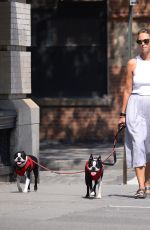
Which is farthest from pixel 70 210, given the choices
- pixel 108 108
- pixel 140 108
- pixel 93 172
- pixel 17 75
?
pixel 108 108

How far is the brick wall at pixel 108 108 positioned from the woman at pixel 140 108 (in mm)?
13086

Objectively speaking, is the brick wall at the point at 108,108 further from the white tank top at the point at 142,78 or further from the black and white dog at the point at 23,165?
the white tank top at the point at 142,78

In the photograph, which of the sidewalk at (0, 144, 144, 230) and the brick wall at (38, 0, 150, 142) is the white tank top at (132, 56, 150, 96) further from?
the brick wall at (38, 0, 150, 142)

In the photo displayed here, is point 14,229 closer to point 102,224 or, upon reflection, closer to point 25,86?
point 102,224

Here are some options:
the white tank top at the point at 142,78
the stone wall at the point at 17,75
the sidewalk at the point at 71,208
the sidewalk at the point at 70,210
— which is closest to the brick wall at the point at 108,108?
the sidewalk at the point at 71,208

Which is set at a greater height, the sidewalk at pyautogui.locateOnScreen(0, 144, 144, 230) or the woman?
the woman

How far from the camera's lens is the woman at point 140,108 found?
12.2 metres

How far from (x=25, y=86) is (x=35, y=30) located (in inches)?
421

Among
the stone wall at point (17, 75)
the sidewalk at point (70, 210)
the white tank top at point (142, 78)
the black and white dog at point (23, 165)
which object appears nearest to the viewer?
the sidewalk at point (70, 210)

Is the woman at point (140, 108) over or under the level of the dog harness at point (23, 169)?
over

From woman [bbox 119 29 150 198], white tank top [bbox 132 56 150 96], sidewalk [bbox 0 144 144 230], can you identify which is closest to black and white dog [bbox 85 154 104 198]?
sidewalk [bbox 0 144 144 230]

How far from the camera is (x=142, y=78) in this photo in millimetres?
12172

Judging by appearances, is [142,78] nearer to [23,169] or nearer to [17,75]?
[23,169]

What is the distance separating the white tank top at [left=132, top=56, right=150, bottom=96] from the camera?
39.9ft
